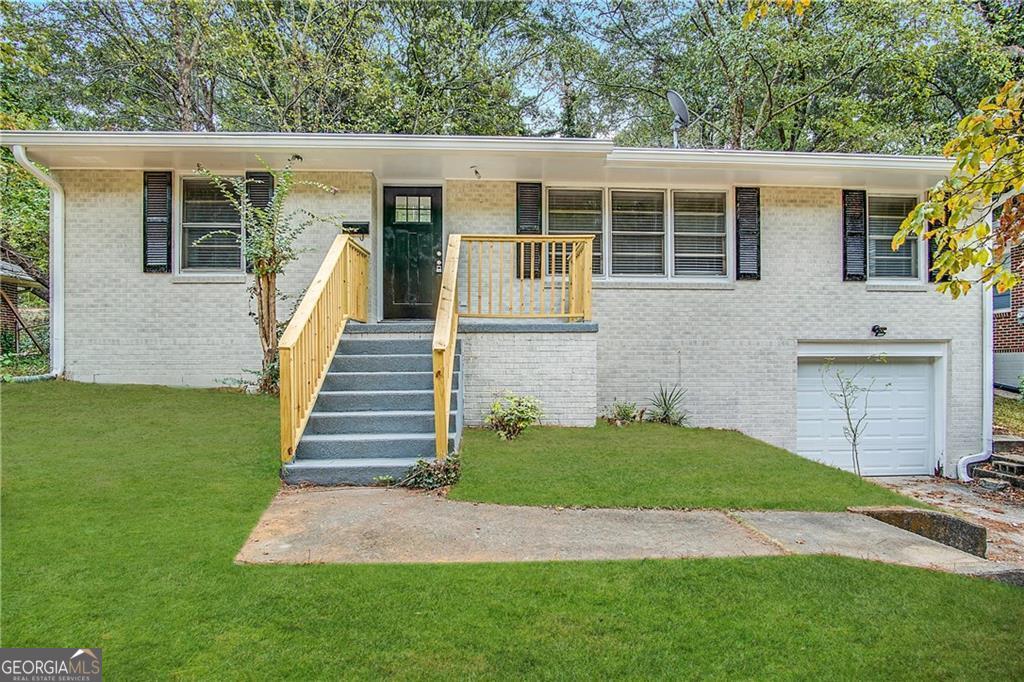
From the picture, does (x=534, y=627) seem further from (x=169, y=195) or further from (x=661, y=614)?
(x=169, y=195)

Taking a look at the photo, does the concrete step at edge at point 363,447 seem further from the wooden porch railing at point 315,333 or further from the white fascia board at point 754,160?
the white fascia board at point 754,160

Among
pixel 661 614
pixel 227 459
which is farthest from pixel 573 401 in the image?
pixel 661 614

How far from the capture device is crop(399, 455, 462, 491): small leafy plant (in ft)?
15.3

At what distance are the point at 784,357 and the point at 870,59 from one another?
784 cm

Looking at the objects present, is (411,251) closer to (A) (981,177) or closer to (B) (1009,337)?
(A) (981,177)

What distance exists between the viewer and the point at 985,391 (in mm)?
9031

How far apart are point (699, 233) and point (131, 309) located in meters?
8.20

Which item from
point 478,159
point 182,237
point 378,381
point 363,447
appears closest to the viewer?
point 363,447

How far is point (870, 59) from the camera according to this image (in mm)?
12328

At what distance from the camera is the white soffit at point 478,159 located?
24.2 feet

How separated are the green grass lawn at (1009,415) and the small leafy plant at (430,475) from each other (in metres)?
10.8

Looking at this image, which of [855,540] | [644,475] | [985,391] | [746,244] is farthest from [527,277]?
[985,391]

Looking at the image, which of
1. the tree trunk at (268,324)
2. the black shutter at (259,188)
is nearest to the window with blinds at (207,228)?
the black shutter at (259,188)

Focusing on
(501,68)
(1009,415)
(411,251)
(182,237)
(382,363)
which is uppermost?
(501,68)
